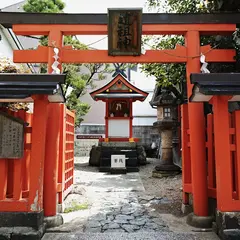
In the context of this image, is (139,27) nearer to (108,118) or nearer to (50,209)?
(50,209)

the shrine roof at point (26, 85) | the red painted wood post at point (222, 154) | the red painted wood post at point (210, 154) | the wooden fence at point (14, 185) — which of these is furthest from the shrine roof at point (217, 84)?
the wooden fence at point (14, 185)

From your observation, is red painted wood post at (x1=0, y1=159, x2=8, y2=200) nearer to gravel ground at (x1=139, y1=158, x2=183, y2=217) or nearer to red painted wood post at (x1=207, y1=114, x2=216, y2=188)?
gravel ground at (x1=139, y1=158, x2=183, y2=217)

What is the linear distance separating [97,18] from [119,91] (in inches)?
383

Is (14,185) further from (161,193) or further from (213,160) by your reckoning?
(161,193)

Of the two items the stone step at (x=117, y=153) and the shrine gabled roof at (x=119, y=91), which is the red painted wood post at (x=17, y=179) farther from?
the shrine gabled roof at (x=119, y=91)

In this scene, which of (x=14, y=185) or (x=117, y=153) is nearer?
(x=14, y=185)

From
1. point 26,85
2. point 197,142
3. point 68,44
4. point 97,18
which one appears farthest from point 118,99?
point 26,85

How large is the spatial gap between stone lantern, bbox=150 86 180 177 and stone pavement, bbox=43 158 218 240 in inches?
127

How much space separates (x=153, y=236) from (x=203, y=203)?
51.7 inches

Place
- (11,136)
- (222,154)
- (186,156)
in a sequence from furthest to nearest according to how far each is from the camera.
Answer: (186,156) < (11,136) < (222,154)

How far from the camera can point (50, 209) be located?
5.22 meters

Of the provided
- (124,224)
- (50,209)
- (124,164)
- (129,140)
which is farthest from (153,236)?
(129,140)

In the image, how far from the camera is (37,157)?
4605 millimetres

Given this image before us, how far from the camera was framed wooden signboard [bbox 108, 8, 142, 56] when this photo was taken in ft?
19.4
